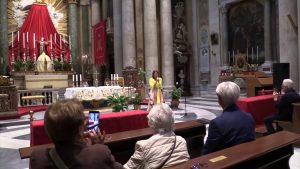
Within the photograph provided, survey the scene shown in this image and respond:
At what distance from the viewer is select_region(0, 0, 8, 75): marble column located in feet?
63.9

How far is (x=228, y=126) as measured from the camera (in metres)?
3.23

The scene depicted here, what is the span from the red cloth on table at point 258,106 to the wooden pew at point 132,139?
2.53m

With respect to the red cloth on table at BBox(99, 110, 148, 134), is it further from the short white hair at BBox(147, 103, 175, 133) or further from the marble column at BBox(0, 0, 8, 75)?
the marble column at BBox(0, 0, 8, 75)

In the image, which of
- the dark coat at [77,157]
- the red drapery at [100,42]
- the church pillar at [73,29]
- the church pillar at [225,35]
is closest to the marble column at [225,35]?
the church pillar at [225,35]

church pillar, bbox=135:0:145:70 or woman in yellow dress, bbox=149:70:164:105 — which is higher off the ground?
church pillar, bbox=135:0:145:70

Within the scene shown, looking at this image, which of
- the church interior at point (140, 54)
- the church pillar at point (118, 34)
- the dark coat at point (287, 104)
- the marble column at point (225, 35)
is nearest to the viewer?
the dark coat at point (287, 104)

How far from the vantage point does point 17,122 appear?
11.0 metres

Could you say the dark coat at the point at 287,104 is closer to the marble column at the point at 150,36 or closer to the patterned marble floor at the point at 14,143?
the patterned marble floor at the point at 14,143

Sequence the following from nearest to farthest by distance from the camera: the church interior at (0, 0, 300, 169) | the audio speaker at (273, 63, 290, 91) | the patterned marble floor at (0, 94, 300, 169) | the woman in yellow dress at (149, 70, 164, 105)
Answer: the patterned marble floor at (0, 94, 300, 169)
the audio speaker at (273, 63, 290, 91)
the woman in yellow dress at (149, 70, 164, 105)
the church interior at (0, 0, 300, 169)

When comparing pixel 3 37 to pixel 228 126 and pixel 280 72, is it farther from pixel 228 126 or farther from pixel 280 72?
pixel 228 126

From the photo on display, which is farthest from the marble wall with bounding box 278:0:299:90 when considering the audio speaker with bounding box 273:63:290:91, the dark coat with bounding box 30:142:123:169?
the dark coat with bounding box 30:142:123:169

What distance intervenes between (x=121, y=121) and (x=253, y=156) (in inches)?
133

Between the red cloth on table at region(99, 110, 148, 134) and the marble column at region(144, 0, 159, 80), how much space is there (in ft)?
38.1

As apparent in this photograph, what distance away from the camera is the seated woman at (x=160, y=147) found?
2.75 metres
